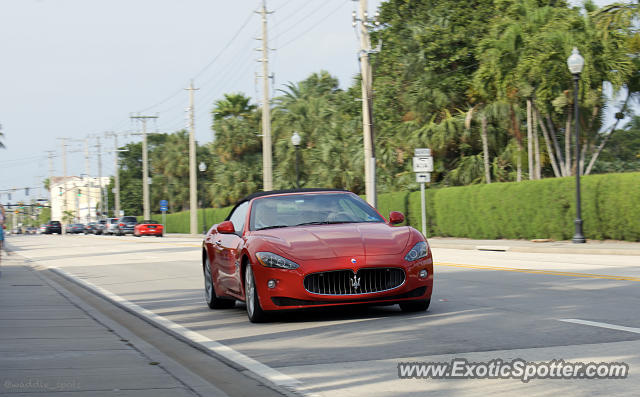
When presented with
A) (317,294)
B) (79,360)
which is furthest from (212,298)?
(79,360)

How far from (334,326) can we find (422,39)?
33.3m

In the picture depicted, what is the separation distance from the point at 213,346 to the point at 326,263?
1530 mm

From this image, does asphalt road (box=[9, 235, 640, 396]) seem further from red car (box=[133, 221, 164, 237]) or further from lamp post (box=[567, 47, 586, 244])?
red car (box=[133, 221, 164, 237])

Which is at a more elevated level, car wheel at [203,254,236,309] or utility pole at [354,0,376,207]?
utility pole at [354,0,376,207]

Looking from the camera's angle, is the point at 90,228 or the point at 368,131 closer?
the point at 368,131

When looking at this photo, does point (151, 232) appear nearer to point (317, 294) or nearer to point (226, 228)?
point (226, 228)

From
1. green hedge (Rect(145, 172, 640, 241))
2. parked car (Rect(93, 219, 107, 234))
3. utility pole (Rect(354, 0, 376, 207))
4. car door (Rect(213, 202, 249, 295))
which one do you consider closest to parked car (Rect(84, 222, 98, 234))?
parked car (Rect(93, 219, 107, 234))

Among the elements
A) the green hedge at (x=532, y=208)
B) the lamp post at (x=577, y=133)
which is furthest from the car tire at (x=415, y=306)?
the green hedge at (x=532, y=208)

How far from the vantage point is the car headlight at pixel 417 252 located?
930 centimetres

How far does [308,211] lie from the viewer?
34.3ft

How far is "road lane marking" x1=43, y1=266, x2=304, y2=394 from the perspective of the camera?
6.40 meters

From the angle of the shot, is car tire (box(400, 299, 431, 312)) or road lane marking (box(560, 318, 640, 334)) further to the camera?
car tire (box(400, 299, 431, 312))

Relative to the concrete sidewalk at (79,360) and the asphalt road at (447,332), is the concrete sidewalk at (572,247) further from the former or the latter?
the concrete sidewalk at (79,360)

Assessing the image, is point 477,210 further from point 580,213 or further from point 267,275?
point 267,275
